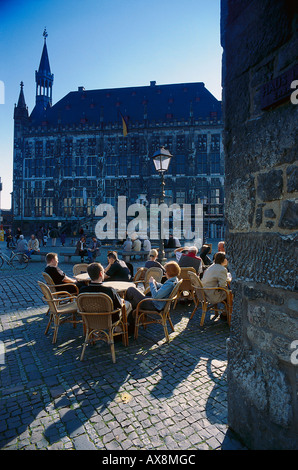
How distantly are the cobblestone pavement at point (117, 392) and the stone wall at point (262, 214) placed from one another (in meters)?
0.57

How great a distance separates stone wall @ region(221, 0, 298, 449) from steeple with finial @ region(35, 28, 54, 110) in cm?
4703

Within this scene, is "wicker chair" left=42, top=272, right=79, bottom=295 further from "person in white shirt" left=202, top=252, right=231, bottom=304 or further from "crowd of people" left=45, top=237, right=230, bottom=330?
"person in white shirt" left=202, top=252, right=231, bottom=304

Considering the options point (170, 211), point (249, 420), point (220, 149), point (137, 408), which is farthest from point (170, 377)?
point (220, 149)

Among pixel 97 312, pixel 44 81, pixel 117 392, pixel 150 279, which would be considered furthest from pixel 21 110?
pixel 117 392

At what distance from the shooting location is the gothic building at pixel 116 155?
34.8 m

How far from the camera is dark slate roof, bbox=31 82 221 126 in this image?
36.5 metres

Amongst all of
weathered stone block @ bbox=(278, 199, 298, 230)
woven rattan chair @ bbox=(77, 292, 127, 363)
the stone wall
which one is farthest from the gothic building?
weathered stone block @ bbox=(278, 199, 298, 230)

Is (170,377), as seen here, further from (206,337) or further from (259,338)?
(259,338)

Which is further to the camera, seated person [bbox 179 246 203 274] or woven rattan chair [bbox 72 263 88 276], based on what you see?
woven rattan chair [bbox 72 263 88 276]

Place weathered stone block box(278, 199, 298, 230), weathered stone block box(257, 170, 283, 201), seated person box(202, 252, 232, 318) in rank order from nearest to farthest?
1. weathered stone block box(278, 199, 298, 230)
2. weathered stone block box(257, 170, 283, 201)
3. seated person box(202, 252, 232, 318)

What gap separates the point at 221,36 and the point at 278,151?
4.06ft

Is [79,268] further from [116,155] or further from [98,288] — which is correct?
[116,155]

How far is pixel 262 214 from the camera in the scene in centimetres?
206
